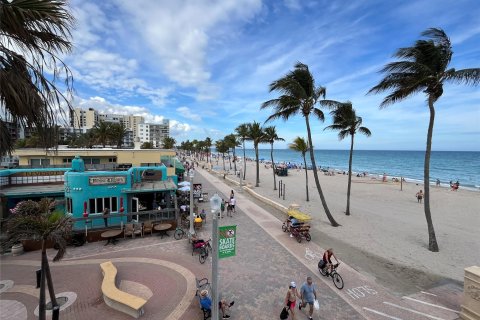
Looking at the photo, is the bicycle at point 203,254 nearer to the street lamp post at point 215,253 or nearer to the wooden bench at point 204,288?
the wooden bench at point 204,288

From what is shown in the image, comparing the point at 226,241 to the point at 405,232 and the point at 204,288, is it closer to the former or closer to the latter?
the point at 204,288

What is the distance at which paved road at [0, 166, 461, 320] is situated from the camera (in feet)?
26.1

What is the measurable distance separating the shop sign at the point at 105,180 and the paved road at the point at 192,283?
11.5 feet

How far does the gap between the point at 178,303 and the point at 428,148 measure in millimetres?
14166

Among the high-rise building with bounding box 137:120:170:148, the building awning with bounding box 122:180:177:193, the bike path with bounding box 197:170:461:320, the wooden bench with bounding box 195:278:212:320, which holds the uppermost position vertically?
the high-rise building with bounding box 137:120:170:148

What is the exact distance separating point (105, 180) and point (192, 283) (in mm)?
8901

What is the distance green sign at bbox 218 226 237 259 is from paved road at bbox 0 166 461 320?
7.99 feet

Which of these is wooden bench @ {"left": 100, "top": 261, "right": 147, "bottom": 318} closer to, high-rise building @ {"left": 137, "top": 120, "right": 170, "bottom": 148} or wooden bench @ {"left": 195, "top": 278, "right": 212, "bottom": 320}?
wooden bench @ {"left": 195, "top": 278, "right": 212, "bottom": 320}

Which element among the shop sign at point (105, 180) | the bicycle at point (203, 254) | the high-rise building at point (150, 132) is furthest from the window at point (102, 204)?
the high-rise building at point (150, 132)

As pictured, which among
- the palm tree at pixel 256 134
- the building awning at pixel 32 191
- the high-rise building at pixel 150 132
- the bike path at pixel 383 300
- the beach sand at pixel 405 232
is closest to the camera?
the bike path at pixel 383 300

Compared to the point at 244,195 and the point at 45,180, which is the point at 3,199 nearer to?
the point at 45,180

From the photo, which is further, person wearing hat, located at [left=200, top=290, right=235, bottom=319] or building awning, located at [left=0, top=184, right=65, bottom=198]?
building awning, located at [left=0, top=184, right=65, bottom=198]

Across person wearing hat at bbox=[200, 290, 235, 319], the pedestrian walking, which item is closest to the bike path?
the pedestrian walking

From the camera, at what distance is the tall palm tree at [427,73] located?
12500 mm
